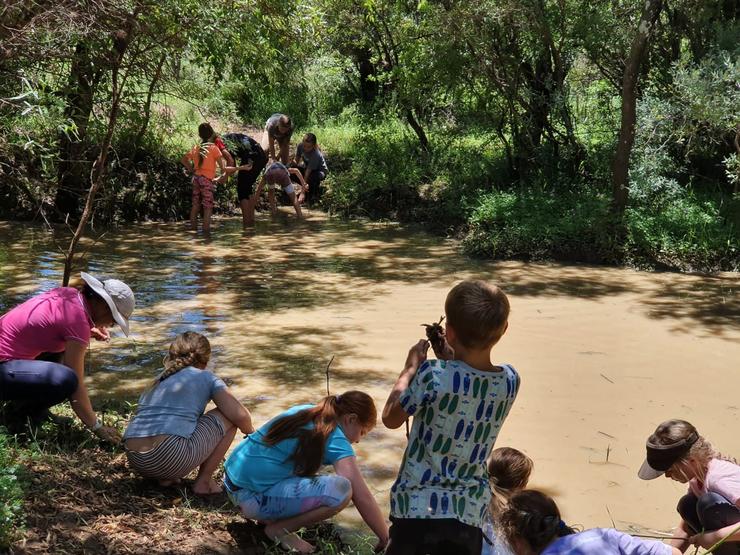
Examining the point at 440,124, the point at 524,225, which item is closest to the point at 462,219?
the point at 524,225

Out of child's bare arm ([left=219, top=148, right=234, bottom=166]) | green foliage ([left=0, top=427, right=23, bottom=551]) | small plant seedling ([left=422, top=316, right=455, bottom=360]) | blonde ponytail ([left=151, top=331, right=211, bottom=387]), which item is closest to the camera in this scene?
small plant seedling ([left=422, top=316, right=455, bottom=360])

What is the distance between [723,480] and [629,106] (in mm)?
8730

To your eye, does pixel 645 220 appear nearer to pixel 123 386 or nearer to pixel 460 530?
pixel 123 386

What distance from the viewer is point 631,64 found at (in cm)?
1123

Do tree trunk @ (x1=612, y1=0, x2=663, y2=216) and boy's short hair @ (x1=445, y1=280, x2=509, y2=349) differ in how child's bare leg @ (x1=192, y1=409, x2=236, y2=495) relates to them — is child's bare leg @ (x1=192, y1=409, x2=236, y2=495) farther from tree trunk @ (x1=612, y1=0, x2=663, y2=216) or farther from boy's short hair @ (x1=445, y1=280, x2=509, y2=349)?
tree trunk @ (x1=612, y1=0, x2=663, y2=216)

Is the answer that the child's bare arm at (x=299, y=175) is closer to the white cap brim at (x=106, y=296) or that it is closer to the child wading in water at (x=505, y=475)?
the white cap brim at (x=106, y=296)

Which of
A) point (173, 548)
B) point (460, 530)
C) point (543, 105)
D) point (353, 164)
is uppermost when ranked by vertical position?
point (543, 105)

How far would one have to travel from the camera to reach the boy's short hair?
9.20 feet

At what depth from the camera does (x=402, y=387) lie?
2.85 m

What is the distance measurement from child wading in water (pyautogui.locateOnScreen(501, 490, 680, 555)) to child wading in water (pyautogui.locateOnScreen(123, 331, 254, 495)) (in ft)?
5.04

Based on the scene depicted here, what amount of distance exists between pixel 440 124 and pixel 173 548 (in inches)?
488

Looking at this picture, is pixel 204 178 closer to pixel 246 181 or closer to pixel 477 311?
pixel 246 181

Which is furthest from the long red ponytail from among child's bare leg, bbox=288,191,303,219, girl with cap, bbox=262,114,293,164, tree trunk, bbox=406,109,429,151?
tree trunk, bbox=406,109,429,151

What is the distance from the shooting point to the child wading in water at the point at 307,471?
3.77m
